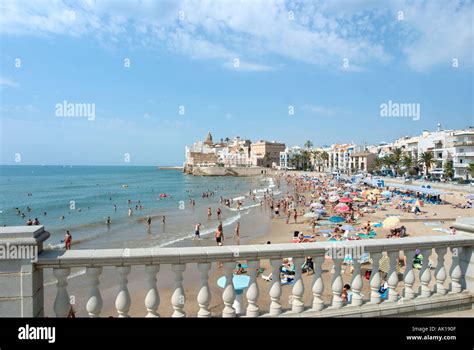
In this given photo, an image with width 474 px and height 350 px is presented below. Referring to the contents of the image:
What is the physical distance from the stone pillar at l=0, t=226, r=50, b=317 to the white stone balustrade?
12 cm

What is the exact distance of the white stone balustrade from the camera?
3.38 metres

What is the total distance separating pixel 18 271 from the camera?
314cm

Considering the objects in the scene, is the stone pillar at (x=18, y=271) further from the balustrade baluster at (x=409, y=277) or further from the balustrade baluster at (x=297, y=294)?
the balustrade baluster at (x=409, y=277)

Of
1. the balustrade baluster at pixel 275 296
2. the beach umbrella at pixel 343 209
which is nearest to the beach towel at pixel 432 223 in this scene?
the beach umbrella at pixel 343 209

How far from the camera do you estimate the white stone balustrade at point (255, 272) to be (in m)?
3.38

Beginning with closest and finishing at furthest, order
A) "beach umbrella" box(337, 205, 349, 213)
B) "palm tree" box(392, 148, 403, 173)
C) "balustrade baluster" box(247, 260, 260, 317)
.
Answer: "balustrade baluster" box(247, 260, 260, 317), "beach umbrella" box(337, 205, 349, 213), "palm tree" box(392, 148, 403, 173)

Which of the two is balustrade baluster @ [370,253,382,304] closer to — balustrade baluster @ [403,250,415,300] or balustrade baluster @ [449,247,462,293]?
balustrade baluster @ [403,250,415,300]

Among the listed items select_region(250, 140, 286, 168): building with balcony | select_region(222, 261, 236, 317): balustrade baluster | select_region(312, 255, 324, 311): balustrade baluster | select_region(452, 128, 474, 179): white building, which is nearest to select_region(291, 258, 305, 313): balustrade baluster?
select_region(312, 255, 324, 311): balustrade baluster

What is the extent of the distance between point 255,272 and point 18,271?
227 centimetres

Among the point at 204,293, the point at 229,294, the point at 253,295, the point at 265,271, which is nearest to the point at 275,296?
the point at 253,295

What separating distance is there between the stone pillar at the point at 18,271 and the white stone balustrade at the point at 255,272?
0.12 metres

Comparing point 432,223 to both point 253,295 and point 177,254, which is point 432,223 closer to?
point 253,295
